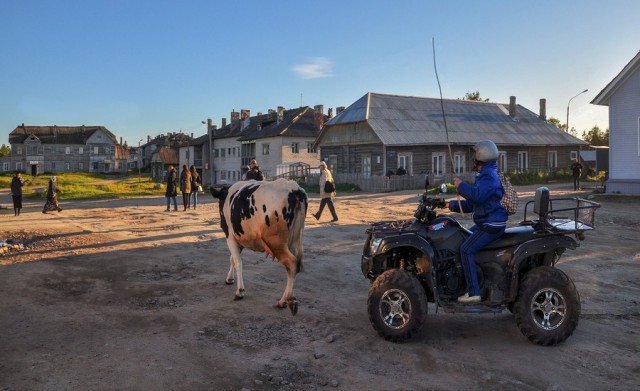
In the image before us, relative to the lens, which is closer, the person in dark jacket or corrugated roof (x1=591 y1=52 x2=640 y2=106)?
the person in dark jacket

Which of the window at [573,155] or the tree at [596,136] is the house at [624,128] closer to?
the window at [573,155]

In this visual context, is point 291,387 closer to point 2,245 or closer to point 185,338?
point 185,338

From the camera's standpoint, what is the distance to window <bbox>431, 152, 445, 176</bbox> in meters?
36.2

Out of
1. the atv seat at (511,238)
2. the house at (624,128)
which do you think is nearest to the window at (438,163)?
the house at (624,128)

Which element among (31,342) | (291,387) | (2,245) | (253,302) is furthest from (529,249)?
(2,245)

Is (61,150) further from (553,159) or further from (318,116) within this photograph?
(553,159)

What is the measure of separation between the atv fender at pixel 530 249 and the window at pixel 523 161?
3678cm

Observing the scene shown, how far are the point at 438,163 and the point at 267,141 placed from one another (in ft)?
66.1

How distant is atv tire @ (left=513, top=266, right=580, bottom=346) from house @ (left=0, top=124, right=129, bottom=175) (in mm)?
97872

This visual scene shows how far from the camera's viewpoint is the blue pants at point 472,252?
5.50 m

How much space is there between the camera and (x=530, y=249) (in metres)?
5.44

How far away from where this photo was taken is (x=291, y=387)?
14.5ft

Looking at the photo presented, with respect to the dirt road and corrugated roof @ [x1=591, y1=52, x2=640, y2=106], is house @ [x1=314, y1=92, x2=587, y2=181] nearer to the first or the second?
corrugated roof @ [x1=591, y1=52, x2=640, y2=106]

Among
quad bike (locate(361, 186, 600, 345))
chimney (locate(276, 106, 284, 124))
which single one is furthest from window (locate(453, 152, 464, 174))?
quad bike (locate(361, 186, 600, 345))
